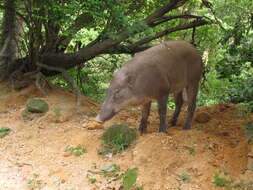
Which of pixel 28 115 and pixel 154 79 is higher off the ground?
pixel 154 79

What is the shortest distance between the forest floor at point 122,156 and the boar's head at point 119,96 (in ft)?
Answer: 2.19

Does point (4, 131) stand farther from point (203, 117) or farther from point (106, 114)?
point (203, 117)

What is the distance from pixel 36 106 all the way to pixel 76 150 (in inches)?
82.6

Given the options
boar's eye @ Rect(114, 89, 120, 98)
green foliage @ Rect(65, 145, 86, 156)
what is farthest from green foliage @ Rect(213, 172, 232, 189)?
green foliage @ Rect(65, 145, 86, 156)

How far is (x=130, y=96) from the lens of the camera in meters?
6.15

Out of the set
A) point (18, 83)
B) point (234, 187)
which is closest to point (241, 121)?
point (234, 187)

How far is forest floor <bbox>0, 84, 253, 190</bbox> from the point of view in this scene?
5.07 meters

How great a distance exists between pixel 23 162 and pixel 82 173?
1218 millimetres

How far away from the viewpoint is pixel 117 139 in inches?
241

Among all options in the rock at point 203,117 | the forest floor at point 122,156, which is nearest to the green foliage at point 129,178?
the forest floor at point 122,156

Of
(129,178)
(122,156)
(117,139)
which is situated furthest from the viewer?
(117,139)

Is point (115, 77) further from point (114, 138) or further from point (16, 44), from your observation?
point (16, 44)

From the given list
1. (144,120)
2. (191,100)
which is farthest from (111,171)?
(191,100)

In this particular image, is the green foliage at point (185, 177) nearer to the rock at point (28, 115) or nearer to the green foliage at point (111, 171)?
the green foliage at point (111, 171)
